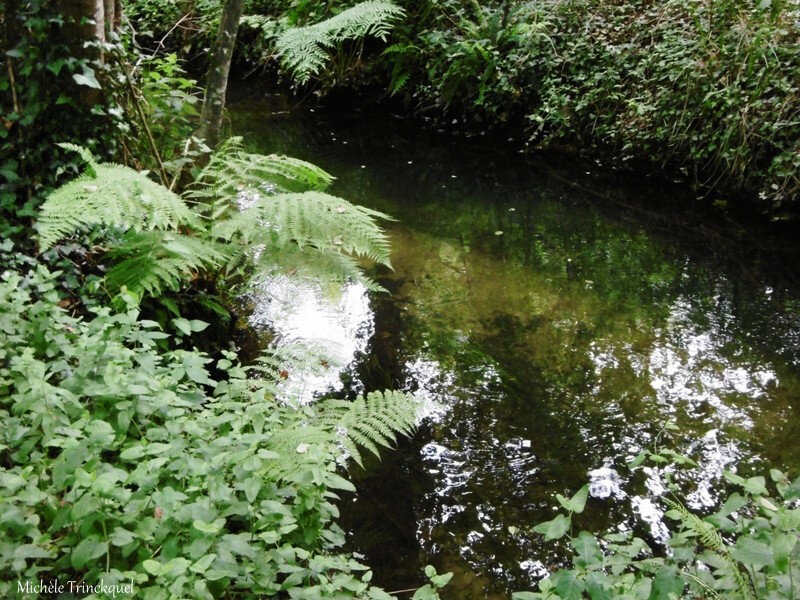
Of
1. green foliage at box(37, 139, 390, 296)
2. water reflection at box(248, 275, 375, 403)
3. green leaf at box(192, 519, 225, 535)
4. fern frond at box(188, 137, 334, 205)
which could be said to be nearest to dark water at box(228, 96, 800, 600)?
water reflection at box(248, 275, 375, 403)

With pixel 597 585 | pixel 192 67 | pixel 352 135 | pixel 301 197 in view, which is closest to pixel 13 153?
pixel 301 197

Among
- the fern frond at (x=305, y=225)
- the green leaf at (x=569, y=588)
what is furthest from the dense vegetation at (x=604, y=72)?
the green leaf at (x=569, y=588)

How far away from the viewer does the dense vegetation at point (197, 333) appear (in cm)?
175

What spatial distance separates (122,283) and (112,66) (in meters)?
1.21

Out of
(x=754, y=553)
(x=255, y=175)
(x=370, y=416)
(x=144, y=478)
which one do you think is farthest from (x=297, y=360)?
(x=754, y=553)

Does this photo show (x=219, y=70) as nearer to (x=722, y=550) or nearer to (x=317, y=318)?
(x=317, y=318)

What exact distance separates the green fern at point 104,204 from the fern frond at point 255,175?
1.34 feet

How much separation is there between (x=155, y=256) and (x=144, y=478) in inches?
54.4

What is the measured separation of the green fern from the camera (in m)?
2.61

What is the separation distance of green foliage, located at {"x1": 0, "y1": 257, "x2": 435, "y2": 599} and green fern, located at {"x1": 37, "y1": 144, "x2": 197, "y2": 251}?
0.31m

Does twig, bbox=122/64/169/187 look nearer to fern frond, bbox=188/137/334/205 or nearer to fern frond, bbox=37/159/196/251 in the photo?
fern frond, bbox=188/137/334/205

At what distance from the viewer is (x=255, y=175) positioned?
11.3 ft

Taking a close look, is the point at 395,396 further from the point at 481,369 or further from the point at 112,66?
the point at 112,66

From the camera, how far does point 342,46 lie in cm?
793
